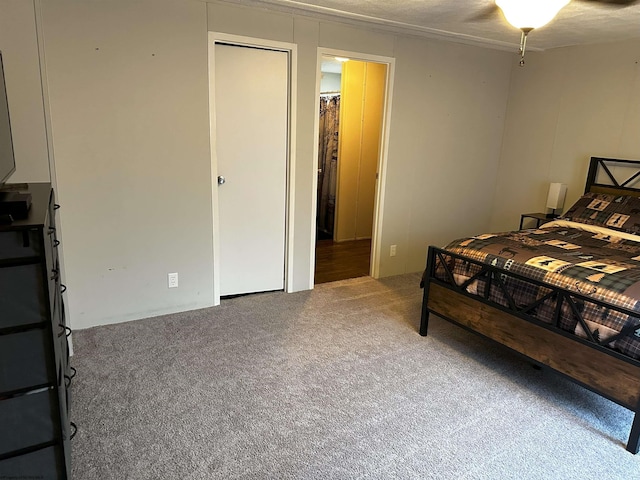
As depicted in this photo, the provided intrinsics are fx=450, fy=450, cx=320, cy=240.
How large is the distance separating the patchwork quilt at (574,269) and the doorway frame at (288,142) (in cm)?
137

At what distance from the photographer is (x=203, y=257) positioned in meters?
3.51

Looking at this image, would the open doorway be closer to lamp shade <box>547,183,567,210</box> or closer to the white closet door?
the white closet door

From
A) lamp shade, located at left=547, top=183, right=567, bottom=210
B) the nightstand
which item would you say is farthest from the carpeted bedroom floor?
lamp shade, located at left=547, top=183, right=567, bottom=210

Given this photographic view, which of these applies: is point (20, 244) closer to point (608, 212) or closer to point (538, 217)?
point (608, 212)

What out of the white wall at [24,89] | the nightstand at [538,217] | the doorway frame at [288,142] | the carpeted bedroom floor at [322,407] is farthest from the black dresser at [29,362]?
the nightstand at [538,217]

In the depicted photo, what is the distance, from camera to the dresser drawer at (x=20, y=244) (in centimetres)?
134

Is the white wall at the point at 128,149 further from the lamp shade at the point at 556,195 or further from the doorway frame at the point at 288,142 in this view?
the lamp shade at the point at 556,195

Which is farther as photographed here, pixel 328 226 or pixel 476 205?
pixel 328 226

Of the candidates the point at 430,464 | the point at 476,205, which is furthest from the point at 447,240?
the point at 430,464

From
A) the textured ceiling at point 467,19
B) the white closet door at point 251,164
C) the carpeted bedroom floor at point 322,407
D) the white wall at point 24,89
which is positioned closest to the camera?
the carpeted bedroom floor at point 322,407

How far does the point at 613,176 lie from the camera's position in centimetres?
399

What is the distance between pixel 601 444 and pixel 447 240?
2.84 metres

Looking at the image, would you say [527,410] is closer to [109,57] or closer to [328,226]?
[109,57]

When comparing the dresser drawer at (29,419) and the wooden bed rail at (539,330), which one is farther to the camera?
the wooden bed rail at (539,330)
